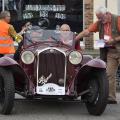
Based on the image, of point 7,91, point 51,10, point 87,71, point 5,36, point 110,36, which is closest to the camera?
point 7,91

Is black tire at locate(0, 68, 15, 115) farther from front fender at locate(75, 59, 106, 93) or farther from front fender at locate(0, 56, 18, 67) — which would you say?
front fender at locate(75, 59, 106, 93)

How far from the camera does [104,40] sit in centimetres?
1077

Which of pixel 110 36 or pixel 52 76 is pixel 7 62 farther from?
pixel 110 36

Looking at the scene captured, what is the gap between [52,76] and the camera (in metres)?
9.75

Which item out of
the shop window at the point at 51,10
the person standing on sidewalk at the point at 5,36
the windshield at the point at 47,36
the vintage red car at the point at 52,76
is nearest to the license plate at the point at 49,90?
the vintage red car at the point at 52,76

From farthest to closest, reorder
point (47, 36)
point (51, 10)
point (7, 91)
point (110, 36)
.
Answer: point (51, 10) → point (110, 36) → point (47, 36) → point (7, 91)

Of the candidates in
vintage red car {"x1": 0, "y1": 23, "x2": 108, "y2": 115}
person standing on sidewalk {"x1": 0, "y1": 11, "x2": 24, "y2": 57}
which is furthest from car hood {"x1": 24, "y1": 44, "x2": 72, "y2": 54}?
person standing on sidewalk {"x1": 0, "y1": 11, "x2": 24, "y2": 57}

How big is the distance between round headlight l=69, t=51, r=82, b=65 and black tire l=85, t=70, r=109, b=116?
42 cm

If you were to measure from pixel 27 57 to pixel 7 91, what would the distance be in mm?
689

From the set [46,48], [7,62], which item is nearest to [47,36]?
[46,48]

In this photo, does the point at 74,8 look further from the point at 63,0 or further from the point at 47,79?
the point at 47,79

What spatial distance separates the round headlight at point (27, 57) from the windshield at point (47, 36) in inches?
27.0

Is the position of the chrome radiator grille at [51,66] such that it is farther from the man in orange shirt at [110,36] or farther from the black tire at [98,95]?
the man in orange shirt at [110,36]

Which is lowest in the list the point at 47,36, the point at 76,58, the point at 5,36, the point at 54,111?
the point at 54,111
